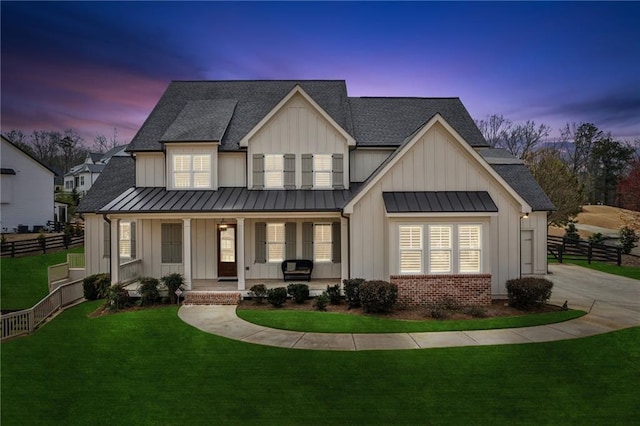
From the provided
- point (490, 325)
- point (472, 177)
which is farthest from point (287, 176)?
point (490, 325)

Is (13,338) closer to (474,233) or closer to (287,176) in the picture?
(287,176)

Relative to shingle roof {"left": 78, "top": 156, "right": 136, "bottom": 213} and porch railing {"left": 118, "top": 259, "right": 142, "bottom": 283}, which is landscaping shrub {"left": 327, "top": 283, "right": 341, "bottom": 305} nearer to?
porch railing {"left": 118, "top": 259, "right": 142, "bottom": 283}

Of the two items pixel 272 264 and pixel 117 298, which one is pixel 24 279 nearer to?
pixel 117 298

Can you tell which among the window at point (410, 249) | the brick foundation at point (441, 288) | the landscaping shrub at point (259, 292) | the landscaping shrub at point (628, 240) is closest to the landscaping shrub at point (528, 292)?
the brick foundation at point (441, 288)

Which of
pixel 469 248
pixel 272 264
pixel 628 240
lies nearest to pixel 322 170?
pixel 272 264

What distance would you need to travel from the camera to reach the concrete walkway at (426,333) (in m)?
8.62

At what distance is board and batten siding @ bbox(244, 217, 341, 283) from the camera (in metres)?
15.1

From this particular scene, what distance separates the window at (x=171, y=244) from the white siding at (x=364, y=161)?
330 inches

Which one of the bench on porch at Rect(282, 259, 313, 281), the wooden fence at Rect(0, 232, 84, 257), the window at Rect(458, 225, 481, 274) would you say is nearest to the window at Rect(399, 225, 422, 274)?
the window at Rect(458, 225, 481, 274)

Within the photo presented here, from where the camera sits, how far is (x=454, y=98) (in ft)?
63.2

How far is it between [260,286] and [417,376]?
720cm

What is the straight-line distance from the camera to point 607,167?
1781 inches

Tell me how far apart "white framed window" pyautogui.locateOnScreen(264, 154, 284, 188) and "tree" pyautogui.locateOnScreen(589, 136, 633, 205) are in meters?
42.9

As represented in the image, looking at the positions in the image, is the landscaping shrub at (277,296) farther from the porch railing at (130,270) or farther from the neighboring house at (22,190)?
the neighboring house at (22,190)
